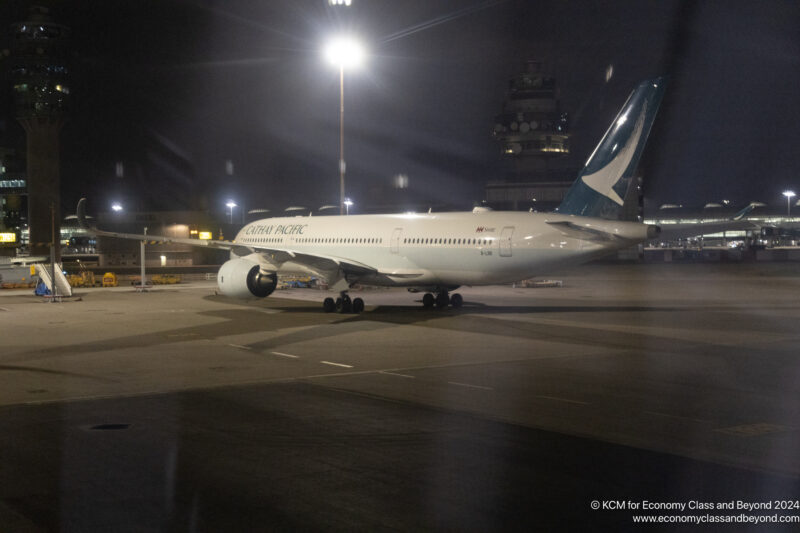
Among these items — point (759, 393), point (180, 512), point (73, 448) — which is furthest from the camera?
point (759, 393)

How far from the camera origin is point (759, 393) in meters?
14.2

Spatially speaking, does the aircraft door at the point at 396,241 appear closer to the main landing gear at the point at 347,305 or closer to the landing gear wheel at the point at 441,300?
the main landing gear at the point at 347,305

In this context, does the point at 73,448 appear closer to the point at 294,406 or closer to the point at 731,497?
the point at 294,406

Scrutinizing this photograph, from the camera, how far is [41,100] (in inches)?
3848

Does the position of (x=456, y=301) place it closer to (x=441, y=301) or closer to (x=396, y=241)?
(x=441, y=301)

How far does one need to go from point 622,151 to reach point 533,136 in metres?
134

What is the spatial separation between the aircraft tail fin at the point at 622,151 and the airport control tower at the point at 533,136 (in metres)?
128

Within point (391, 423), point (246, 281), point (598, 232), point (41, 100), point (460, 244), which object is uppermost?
point (41, 100)

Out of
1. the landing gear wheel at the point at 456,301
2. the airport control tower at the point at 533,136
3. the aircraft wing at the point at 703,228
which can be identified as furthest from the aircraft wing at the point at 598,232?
the airport control tower at the point at 533,136

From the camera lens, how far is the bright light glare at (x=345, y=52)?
122 feet

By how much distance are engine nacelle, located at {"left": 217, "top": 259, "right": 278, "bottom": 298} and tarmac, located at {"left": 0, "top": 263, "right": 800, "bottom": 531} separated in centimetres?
388

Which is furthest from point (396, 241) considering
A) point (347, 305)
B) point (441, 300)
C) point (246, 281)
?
point (246, 281)

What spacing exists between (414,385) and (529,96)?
149 meters

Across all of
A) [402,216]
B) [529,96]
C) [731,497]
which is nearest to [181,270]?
[402,216]
